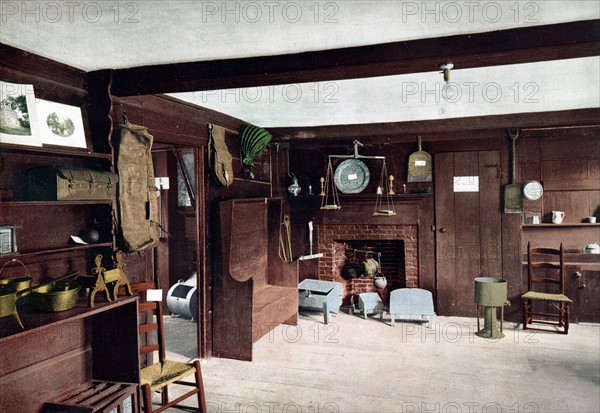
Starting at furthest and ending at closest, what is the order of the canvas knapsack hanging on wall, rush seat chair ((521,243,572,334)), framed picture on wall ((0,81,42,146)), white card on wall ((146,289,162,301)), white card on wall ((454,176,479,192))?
white card on wall ((454,176,479,192)) < rush seat chair ((521,243,572,334)) < white card on wall ((146,289,162,301)) < the canvas knapsack hanging on wall < framed picture on wall ((0,81,42,146))

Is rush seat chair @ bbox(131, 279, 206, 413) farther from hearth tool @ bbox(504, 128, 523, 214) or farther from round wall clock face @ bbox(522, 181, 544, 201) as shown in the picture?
round wall clock face @ bbox(522, 181, 544, 201)

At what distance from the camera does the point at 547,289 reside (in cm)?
596

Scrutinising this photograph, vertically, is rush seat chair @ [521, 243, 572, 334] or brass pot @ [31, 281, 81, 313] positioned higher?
brass pot @ [31, 281, 81, 313]

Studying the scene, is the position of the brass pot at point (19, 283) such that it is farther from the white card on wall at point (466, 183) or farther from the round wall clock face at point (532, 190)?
the round wall clock face at point (532, 190)

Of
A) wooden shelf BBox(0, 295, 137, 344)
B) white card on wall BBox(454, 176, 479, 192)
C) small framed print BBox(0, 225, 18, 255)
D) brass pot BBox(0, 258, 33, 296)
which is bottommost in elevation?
wooden shelf BBox(0, 295, 137, 344)

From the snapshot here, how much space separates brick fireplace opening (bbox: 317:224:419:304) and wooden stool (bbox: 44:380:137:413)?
414cm

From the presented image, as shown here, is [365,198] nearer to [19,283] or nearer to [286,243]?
[286,243]

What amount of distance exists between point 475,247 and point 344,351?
8.26 feet

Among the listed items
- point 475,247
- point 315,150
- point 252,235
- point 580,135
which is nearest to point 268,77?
point 252,235

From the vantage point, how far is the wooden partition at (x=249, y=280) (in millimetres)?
4641

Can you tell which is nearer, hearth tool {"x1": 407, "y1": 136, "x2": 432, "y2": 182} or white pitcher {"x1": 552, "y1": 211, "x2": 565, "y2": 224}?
white pitcher {"x1": 552, "y1": 211, "x2": 565, "y2": 224}

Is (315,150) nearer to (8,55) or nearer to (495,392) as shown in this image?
(495,392)

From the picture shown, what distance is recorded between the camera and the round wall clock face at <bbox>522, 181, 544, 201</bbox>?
236 inches

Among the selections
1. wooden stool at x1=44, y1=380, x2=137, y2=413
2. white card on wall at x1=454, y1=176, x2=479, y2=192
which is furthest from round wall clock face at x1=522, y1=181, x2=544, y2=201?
wooden stool at x1=44, y1=380, x2=137, y2=413
